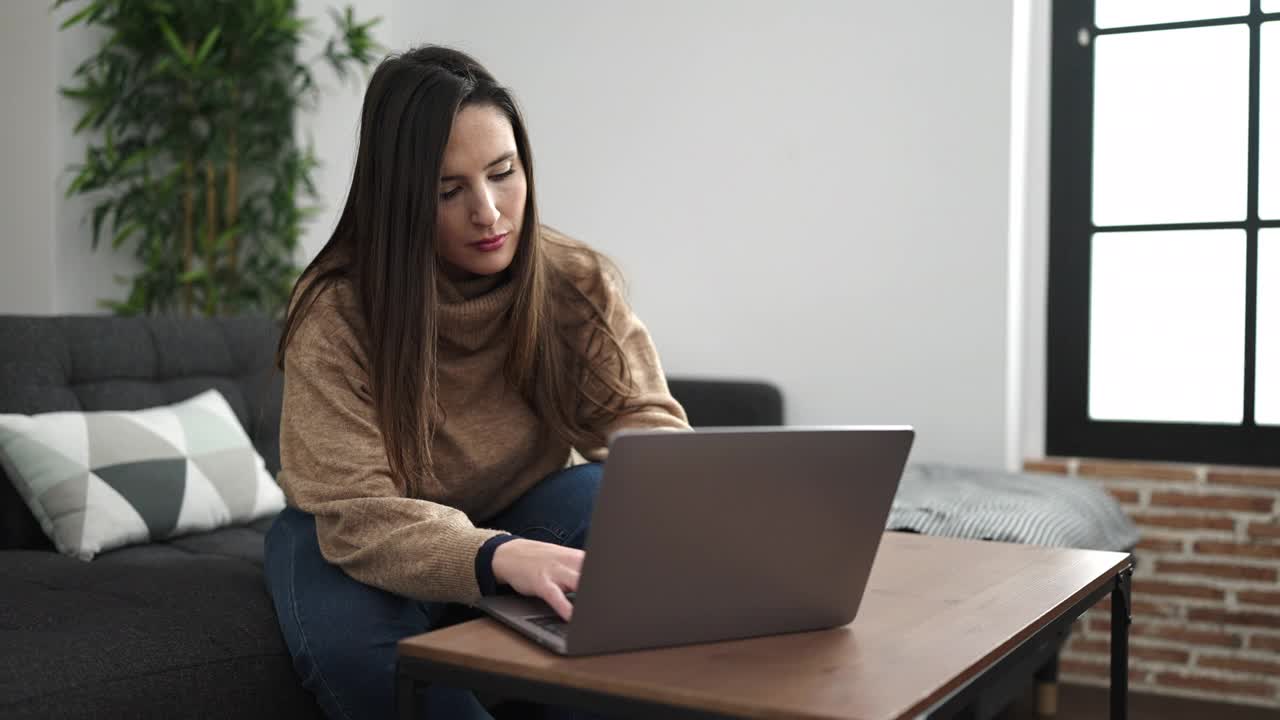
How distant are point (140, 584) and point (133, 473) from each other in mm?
411

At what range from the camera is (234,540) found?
7.04 ft

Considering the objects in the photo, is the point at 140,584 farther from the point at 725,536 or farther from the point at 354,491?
the point at 725,536

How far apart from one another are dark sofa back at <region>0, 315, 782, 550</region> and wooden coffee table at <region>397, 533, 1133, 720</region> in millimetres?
1165

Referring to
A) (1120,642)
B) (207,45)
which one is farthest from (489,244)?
(207,45)

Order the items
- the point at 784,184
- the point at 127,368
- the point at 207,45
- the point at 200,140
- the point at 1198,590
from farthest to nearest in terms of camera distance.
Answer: the point at 200,140 < the point at 207,45 < the point at 784,184 < the point at 1198,590 < the point at 127,368

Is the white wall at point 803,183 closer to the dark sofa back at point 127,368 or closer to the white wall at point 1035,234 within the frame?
the white wall at point 1035,234

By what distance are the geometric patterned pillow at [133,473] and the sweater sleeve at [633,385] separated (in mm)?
840

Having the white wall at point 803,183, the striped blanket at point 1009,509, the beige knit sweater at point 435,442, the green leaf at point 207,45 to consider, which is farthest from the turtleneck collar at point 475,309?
the green leaf at point 207,45

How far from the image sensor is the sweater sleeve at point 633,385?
1.66 meters

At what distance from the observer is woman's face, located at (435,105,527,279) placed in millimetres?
1504

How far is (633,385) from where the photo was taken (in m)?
1.68

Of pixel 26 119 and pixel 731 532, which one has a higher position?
pixel 26 119

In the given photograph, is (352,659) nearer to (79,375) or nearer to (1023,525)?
(79,375)

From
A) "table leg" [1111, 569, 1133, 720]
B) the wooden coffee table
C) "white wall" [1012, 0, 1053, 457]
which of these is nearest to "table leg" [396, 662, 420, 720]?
the wooden coffee table
